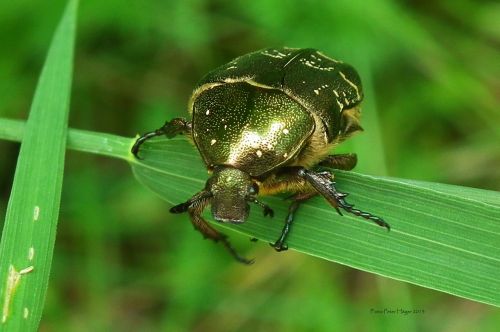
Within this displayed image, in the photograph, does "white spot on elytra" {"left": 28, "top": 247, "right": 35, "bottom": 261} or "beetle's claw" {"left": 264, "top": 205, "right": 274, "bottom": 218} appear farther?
"beetle's claw" {"left": 264, "top": 205, "right": 274, "bottom": 218}

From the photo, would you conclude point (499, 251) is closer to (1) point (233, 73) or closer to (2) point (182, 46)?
(1) point (233, 73)

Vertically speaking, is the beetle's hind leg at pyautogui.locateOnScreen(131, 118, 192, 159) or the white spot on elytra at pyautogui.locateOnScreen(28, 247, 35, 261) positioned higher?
the beetle's hind leg at pyautogui.locateOnScreen(131, 118, 192, 159)

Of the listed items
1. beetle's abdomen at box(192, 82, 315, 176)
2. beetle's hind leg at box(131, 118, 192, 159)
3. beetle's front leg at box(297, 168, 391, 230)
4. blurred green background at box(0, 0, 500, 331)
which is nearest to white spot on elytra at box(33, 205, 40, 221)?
beetle's hind leg at box(131, 118, 192, 159)

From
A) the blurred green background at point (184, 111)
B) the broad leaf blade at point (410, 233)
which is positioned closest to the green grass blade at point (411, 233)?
the broad leaf blade at point (410, 233)

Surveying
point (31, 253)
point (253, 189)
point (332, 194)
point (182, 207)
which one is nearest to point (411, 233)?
point (332, 194)

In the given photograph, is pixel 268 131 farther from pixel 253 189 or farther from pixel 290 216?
pixel 290 216

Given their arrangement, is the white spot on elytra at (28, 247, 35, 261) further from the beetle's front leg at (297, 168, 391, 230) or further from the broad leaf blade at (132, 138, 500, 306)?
the beetle's front leg at (297, 168, 391, 230)

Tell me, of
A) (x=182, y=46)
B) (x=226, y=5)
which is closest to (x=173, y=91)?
(x=182, y=46)
